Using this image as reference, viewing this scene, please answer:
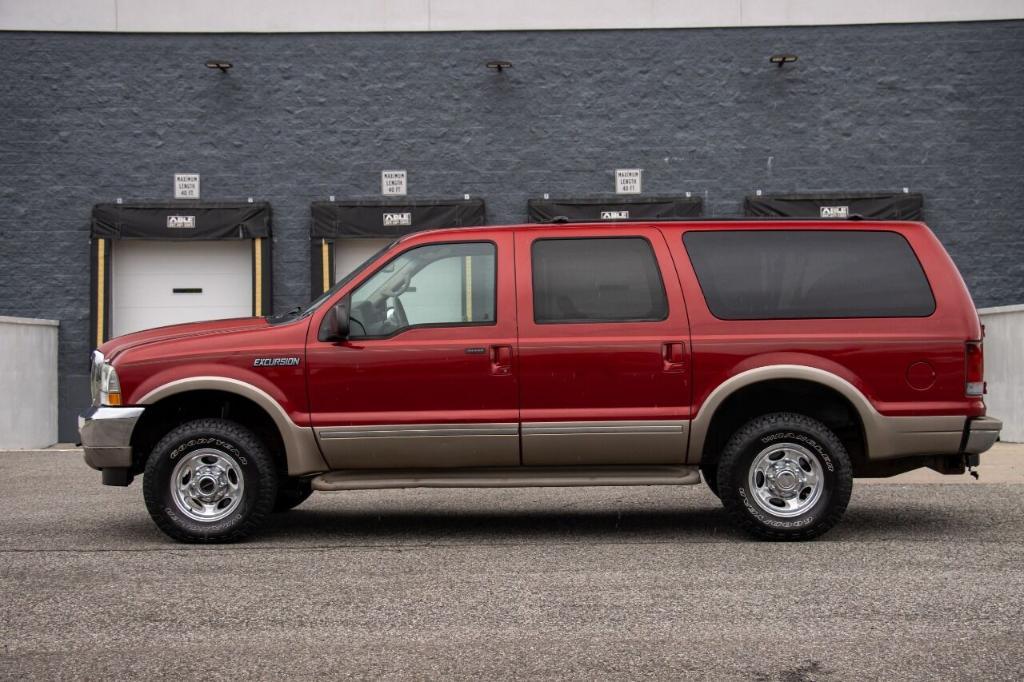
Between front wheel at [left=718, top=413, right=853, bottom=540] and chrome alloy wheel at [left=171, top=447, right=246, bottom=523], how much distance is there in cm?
301

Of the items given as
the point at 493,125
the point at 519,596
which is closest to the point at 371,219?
the point at 493,125

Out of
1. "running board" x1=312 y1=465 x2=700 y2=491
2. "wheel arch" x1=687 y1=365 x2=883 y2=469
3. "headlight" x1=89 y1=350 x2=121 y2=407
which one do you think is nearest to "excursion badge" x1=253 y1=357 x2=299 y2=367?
"running board" x1=312 y1=465 x2=700 y2=491

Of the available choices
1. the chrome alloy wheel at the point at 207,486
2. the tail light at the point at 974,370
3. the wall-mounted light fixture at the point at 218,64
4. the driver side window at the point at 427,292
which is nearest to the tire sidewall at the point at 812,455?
the tail light at the point at 974,370

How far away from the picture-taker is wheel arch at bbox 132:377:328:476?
310 inches

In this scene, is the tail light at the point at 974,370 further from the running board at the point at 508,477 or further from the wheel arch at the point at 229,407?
the wheel arch at the point at 229,407

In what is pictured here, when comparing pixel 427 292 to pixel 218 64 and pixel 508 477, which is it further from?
pixel 218 64

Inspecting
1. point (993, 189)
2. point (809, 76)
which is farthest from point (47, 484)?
point (993, 189)

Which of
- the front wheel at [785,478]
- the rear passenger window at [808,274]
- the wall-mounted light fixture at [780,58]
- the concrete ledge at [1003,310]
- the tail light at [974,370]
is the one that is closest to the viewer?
the front wheel at [785,478]

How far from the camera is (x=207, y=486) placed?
7.97 metres

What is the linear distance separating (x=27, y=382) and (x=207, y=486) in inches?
346

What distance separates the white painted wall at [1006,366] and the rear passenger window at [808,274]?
721 centimetres

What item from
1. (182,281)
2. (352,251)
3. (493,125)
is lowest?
(182,281)

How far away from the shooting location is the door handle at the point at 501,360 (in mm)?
7926

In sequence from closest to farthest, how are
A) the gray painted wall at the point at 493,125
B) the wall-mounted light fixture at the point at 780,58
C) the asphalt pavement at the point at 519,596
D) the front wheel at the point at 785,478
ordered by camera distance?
the asphalt pavement at the point at 519,596 < the front wheel at the point at 785,478 < the wall-mounted light fixture at the point at 780,58 < the gray painted wall at the point at 493,125
